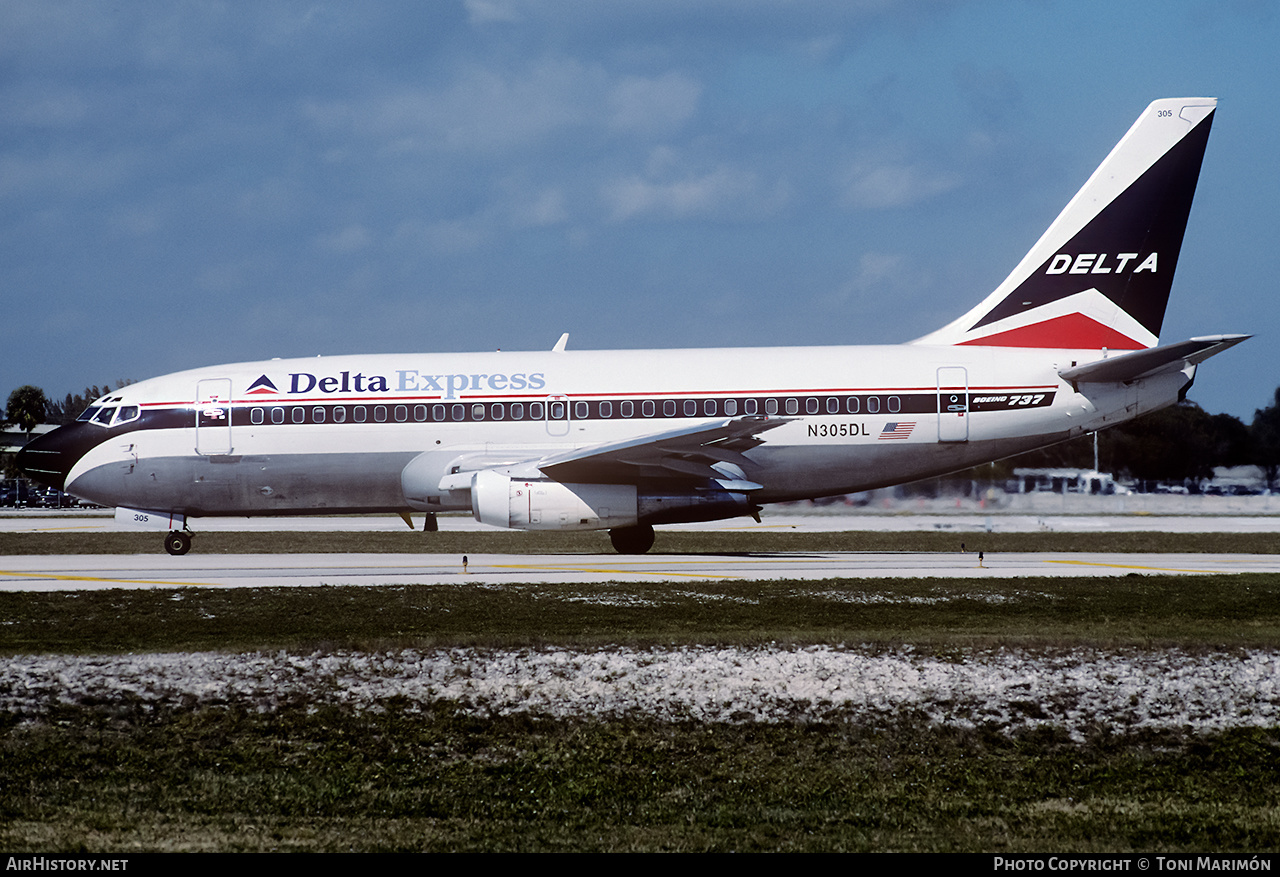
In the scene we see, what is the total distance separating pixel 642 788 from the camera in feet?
25.5

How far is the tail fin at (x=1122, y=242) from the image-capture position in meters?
25.2

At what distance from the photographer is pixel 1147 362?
23.6 m

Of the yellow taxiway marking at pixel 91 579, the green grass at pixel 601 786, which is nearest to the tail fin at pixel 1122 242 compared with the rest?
the green grass at pixel 601 786

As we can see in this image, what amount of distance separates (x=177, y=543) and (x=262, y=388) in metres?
4.09

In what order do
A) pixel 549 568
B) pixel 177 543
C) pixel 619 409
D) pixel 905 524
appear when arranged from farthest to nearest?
pixel 905 524 < pixel 177 543 < pixel 619 409 < pixel 549 568

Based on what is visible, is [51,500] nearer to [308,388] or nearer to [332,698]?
[308,388]

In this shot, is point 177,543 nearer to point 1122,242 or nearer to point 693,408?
point 693,408

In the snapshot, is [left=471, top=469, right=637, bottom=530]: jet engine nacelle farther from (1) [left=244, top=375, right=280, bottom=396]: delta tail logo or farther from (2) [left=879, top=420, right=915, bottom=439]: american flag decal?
(2) [left=879, top=420, right=915, bottom=439]: american flag decal

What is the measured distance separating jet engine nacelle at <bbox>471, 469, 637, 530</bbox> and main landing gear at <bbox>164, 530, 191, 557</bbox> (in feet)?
23.7

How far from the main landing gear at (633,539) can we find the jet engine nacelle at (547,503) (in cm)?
225

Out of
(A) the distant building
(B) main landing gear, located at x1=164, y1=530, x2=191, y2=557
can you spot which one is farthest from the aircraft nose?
(A) the distant building

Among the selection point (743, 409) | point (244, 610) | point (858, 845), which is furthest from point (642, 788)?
point (743, 409)

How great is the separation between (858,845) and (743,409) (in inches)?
707

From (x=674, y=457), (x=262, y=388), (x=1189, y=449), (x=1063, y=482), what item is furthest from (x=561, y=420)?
(x=1189, y=449)
